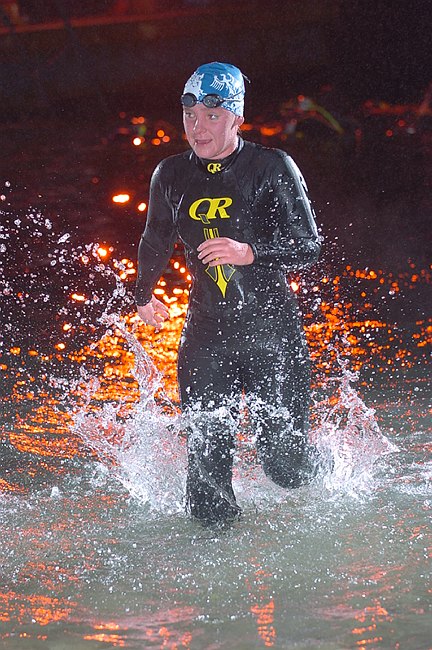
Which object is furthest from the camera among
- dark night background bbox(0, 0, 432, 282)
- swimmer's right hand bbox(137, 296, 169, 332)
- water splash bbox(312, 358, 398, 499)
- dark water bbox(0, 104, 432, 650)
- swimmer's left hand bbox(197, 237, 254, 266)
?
dark night background bbox(0, 0, 432, 282)

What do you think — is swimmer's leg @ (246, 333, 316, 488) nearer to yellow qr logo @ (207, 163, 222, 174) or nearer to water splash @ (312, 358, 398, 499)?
water splash @ (312, 358, 398, 499)

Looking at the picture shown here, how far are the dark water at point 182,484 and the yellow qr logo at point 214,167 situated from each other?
1.07 meters

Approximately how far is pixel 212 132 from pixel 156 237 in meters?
0.52

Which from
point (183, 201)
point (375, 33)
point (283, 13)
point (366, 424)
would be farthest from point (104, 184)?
point (283, 13)

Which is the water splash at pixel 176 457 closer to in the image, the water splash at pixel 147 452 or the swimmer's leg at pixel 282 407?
the water splash at pixel 147 452

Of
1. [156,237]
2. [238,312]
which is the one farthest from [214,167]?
[238,312]

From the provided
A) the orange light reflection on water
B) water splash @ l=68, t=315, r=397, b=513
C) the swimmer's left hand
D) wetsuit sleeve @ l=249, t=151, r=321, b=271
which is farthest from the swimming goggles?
the orange light reflection on water

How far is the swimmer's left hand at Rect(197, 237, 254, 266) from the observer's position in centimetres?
423

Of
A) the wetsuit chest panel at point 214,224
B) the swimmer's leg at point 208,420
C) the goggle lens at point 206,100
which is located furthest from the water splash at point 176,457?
the goggle lens at point 206,100

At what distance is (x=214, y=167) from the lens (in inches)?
177

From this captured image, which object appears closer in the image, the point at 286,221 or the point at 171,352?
the point at 286,221

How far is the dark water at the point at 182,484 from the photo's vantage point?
4.08m

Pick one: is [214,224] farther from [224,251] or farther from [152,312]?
[152,312]

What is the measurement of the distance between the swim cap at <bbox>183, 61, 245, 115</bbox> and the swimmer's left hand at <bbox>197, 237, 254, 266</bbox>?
582 millimetres
